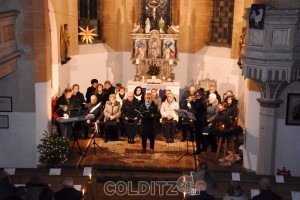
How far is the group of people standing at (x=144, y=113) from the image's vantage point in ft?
47.8

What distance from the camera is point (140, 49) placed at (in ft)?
61.4

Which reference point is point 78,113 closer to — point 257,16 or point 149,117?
point 149,117

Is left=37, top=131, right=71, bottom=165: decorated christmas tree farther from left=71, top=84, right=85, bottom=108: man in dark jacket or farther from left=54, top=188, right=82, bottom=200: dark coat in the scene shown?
left=54, top=188, right=82, bottom=200: dark coat

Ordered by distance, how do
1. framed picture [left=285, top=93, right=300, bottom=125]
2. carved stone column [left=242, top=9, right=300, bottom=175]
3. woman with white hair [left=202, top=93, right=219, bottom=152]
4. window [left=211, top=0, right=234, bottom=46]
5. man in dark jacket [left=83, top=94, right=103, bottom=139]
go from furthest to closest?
window [left=211, top=0, right=234, bottom=46]
woman with white hair [left=202, top=93, right=219, bottom=152]
man in dark jacket [left=83, top=94, right=103, bottom=139]
framed picture [left=285, top=93, right=300, bottom=125]
carved stone column [left=242, top=9, right=300, bottom=175]

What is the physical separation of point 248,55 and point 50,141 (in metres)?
5.38

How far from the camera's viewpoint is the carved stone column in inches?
476

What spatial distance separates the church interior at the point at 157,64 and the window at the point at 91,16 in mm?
37

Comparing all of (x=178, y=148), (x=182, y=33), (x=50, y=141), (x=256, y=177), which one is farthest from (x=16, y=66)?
(x=182, y=33)

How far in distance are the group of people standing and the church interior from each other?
44 centimetres

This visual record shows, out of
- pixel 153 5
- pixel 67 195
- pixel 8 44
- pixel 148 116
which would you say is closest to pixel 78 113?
pixel 148 116

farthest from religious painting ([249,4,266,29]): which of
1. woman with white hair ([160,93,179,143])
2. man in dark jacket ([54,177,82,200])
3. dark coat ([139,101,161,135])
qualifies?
man in dark jacket ([54,177,82,200])

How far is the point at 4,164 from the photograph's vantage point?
47.5 ft

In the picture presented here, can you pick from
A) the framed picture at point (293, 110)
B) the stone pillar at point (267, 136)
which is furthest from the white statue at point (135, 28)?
the framed picture at point (293, 110)

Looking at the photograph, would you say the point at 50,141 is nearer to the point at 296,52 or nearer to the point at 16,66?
the point at 16,66
